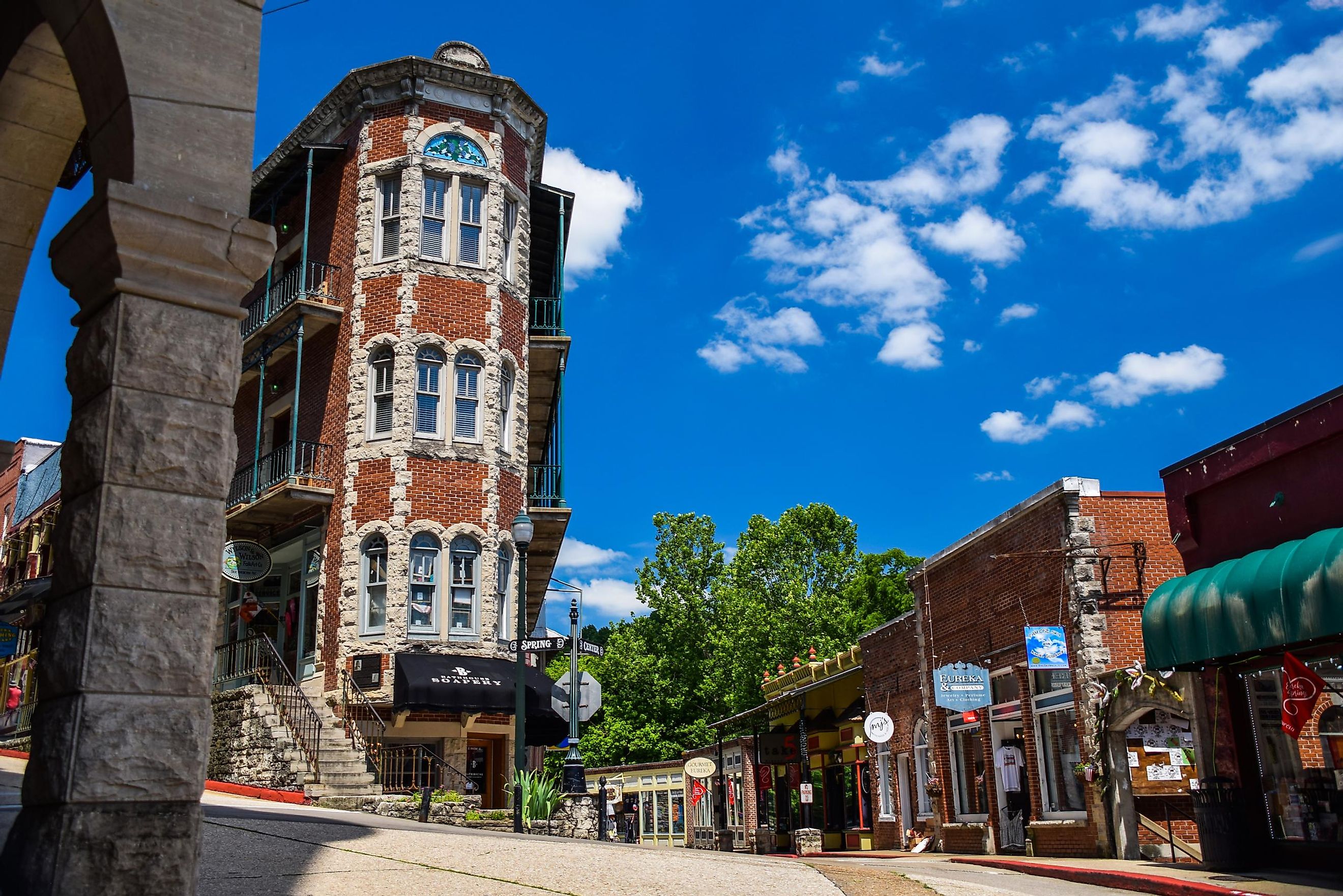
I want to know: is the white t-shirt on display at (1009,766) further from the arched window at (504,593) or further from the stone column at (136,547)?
the stone column at (136,547)

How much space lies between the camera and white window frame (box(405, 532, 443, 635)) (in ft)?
75.3

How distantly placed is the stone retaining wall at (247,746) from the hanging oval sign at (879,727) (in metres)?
12.9

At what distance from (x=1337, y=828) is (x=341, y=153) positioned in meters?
23.4

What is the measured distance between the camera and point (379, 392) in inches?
957

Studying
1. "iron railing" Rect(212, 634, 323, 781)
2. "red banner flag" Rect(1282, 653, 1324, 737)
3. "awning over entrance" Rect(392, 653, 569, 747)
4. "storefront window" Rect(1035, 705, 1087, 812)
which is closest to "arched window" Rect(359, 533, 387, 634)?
"awning over entrance" Rect(392, 653, 569, 747)

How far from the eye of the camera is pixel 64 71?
7160 mm

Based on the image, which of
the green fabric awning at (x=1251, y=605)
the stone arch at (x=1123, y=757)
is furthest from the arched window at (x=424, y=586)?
the green fabric awning at (x=1251, y=605)

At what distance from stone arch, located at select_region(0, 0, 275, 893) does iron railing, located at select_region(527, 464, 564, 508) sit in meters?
21.6

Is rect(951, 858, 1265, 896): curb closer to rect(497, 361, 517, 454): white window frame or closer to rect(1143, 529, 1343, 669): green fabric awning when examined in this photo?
rect(1143, 529, 1343, 669): green fabric awning

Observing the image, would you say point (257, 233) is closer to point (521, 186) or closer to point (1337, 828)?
point (1337, 828)

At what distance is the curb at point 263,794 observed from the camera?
1798cm

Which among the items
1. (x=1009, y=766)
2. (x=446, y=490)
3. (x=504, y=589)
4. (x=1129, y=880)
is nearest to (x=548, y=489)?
(x=504, y=589)

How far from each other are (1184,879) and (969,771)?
10.4 m

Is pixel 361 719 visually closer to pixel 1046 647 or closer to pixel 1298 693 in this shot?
pixel 1046 647
